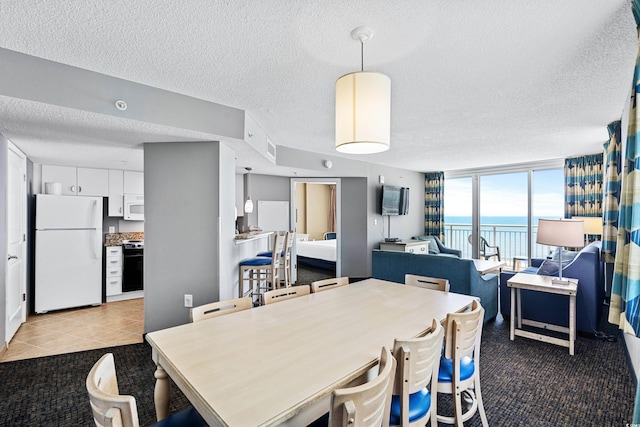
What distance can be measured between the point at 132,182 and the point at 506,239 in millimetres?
7517

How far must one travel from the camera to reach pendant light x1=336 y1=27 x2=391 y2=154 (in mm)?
1738

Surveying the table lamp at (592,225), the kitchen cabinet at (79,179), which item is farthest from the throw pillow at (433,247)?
the kitchen cabinet at (79,179)

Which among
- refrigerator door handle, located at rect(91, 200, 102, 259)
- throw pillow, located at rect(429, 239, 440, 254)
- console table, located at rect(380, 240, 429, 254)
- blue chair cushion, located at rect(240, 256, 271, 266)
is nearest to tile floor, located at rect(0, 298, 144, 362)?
refrigerator door handle, located at rect(91, 200, 102, 259)

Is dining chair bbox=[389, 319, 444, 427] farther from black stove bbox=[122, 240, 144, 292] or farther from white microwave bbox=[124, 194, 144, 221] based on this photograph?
white microwave bbox=[124, 194, 144, 221]

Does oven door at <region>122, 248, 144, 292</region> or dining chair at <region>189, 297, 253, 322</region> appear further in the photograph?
oven door at <region>122, 248, 144, 292</region>

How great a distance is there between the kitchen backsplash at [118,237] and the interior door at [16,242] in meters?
1.17

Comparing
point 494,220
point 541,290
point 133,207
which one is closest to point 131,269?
point 133,207

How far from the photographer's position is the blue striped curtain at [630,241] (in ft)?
4.42

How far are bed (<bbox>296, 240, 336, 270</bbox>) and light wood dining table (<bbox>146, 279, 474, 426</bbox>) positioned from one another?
4464mm

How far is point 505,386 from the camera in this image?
8.05 ft

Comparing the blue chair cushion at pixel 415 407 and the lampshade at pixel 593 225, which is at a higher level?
the lampshade at pixel 593 225

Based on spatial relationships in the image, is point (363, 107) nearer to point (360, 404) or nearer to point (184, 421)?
point (360, 404)

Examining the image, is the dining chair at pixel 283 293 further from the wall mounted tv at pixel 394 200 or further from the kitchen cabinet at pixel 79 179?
the wall mounted tv at pixel 394 200

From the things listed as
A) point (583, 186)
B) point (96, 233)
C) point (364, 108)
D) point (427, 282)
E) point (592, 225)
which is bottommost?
point (427, 282)
